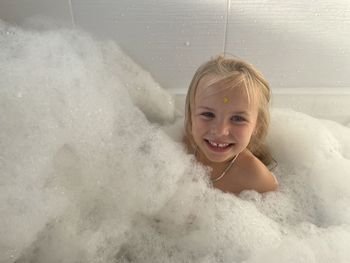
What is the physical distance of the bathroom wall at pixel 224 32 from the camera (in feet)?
4.08

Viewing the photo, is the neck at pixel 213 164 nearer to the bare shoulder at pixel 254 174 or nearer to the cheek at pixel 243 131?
the bare shoulder at pixel 254 174

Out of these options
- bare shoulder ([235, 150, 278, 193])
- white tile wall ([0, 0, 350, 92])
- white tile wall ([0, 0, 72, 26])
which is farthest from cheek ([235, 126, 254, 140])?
white tile wall ([0, 0, 72, 26])

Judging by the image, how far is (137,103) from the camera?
1.40 meters

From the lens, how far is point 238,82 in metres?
1.08

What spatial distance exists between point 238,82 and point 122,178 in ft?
1.41

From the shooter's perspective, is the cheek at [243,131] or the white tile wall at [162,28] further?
the white tile wall at [162,28]

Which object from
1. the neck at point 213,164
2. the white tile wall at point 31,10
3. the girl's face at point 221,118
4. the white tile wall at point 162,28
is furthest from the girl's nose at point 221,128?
the white tile wall at point 31,10

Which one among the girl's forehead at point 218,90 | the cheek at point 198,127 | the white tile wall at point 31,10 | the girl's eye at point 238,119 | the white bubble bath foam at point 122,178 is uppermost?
the white tile wall at point 31,10

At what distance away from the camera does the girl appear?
108 cm

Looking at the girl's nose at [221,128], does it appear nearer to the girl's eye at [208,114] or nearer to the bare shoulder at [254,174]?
the girl's eye at [208,114]

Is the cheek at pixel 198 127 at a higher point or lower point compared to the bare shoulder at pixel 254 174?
higher

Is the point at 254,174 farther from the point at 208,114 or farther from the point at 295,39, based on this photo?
the point at 295,39

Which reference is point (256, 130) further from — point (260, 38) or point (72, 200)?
A: point (72, 200)

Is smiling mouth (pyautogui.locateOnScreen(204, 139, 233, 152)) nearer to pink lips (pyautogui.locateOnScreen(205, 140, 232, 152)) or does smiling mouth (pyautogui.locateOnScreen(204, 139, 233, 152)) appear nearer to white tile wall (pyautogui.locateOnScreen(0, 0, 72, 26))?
pink lips (pyautogui.locateOnScreen(205, 140, 232, 152))
